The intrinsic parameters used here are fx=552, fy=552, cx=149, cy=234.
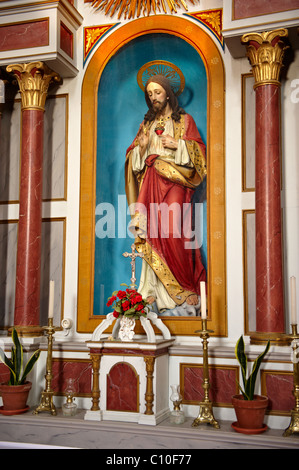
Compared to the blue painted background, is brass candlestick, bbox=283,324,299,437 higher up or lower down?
lower down

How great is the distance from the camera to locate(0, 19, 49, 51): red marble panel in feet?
19.8

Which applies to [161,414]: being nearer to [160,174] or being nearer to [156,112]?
[160,174]

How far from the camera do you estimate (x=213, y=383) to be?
525 centimetres

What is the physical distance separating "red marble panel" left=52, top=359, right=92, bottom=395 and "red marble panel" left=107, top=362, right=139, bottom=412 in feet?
2.14

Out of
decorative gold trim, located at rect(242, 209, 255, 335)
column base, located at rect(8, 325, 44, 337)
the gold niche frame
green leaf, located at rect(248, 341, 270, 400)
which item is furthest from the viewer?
column base, located at rect(8, 325, 44, 337)

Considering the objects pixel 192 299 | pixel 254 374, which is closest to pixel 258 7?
pixel 192 299

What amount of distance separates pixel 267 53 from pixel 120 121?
6.02 ft

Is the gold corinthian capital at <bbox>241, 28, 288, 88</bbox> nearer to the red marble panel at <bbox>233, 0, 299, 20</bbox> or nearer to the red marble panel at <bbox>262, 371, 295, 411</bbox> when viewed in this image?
the red marble panel at <bbox>233, 0, 299, 20</bbox>

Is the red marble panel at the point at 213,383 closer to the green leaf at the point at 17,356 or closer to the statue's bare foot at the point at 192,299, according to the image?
the statue's bare foot at the point at 192,299

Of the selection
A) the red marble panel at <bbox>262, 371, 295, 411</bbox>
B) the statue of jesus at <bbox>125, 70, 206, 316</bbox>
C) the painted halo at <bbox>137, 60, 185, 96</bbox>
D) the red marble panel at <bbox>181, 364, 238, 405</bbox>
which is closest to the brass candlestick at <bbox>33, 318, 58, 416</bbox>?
the statue of jesus at <bbox>125, 70, 206, 316</bbox>

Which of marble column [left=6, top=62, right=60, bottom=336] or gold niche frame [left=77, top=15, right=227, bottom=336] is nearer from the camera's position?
gold niche frame [left=77, top=15, right=227, bottom=336]

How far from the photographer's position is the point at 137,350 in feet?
16.4

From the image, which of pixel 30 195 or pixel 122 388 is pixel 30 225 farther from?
pixel 122 388
